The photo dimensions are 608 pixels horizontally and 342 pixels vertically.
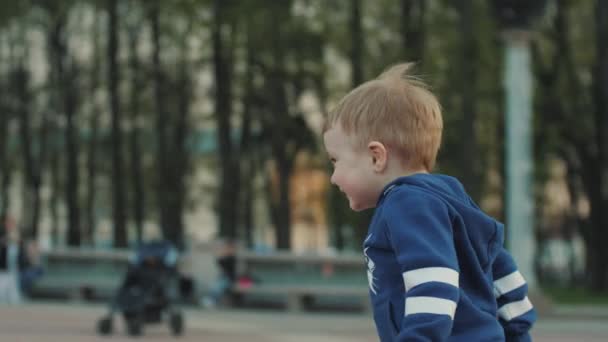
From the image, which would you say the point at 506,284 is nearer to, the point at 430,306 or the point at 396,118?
the point at 430,306

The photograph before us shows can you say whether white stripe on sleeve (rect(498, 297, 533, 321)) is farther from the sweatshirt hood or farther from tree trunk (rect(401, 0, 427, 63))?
tree trunk (rect(401, 0, 427, 63))

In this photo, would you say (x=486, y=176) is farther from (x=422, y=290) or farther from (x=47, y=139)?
(x=422, y=290)

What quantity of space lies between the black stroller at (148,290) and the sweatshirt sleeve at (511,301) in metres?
12.9

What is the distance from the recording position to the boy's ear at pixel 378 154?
10.1 feet

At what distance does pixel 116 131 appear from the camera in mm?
36688

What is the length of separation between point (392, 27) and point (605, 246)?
25.0 ft

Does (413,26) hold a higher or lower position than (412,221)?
higher

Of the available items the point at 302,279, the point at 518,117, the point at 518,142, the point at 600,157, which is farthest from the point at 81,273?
the point at 600,157

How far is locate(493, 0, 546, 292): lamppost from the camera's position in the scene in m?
20.1

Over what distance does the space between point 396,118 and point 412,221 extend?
23 centimetres

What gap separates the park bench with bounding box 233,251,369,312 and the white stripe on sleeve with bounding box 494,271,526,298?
19209mm

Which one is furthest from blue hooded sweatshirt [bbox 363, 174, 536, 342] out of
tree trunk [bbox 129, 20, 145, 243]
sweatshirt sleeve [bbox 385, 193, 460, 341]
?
tree trunk [bbox 129, 20, 145, 243]

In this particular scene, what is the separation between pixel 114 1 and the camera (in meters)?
34.6

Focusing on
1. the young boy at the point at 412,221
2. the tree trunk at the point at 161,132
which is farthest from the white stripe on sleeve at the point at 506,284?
the tree trunk at the point at 161,132
